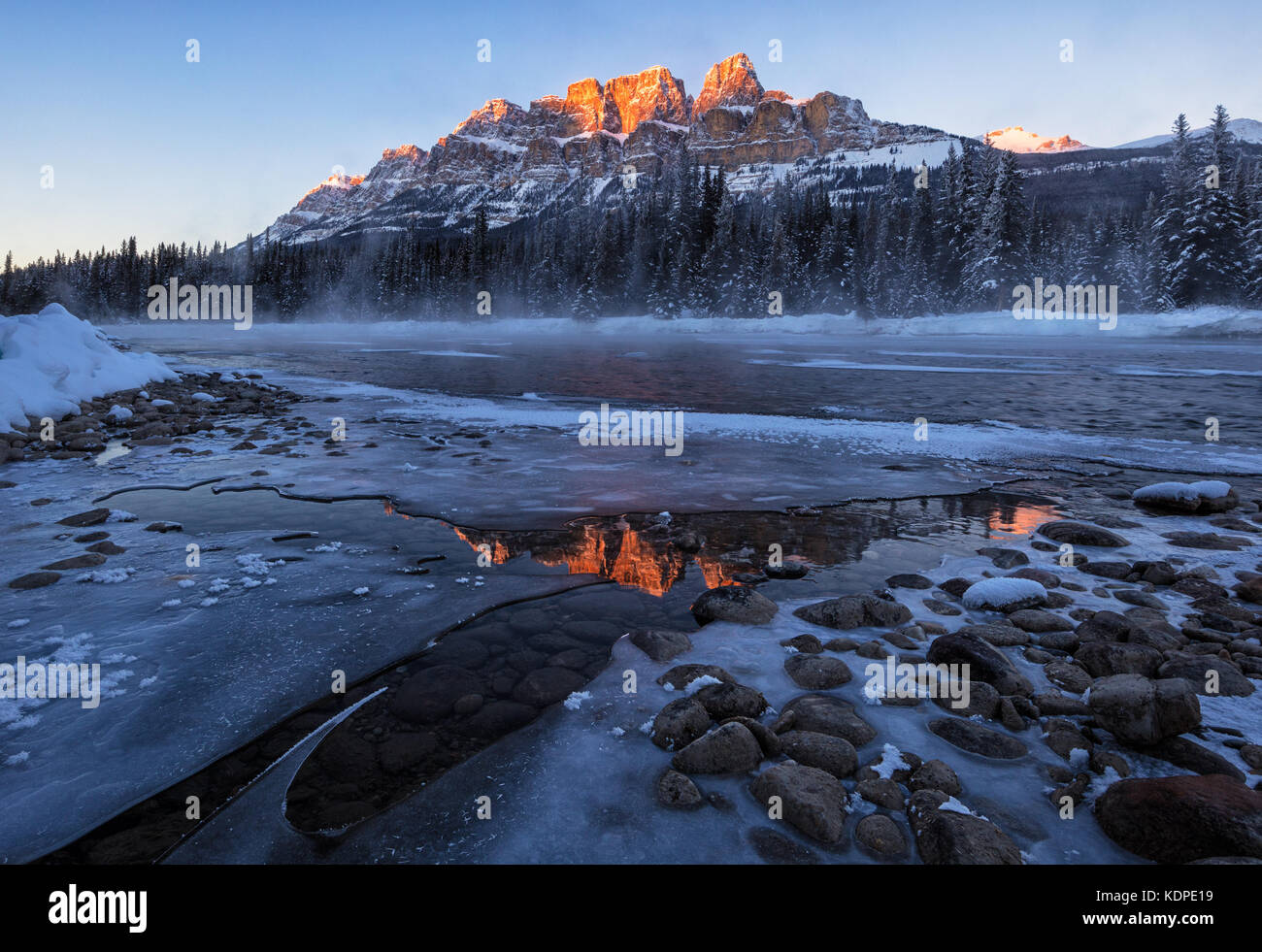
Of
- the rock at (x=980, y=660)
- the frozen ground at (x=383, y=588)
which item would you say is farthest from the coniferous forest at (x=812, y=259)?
the rock at (x=980, y=660)

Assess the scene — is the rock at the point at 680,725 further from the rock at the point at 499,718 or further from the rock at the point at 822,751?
the rock at the point at 499,718

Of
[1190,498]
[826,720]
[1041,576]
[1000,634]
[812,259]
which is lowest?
[826,720]

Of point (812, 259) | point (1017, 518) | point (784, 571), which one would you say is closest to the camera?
point (784, 571)

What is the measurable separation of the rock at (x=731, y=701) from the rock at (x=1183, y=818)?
1.38 m

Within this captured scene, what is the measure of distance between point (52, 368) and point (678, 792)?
1545 centimetres

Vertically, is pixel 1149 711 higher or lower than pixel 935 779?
higher

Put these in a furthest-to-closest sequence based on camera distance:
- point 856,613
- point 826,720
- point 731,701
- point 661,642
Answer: point 856,613, point 661,642, point 731,701, point 826,720

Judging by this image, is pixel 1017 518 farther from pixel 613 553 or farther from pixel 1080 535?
pixel 613 553

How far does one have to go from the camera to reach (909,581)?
4.76 m

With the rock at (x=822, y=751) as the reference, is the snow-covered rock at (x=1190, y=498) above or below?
above

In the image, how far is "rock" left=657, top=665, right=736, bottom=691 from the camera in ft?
11.0

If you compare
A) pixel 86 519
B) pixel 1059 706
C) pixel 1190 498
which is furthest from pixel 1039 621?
pixel 86 519

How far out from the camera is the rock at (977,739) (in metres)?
2.76
